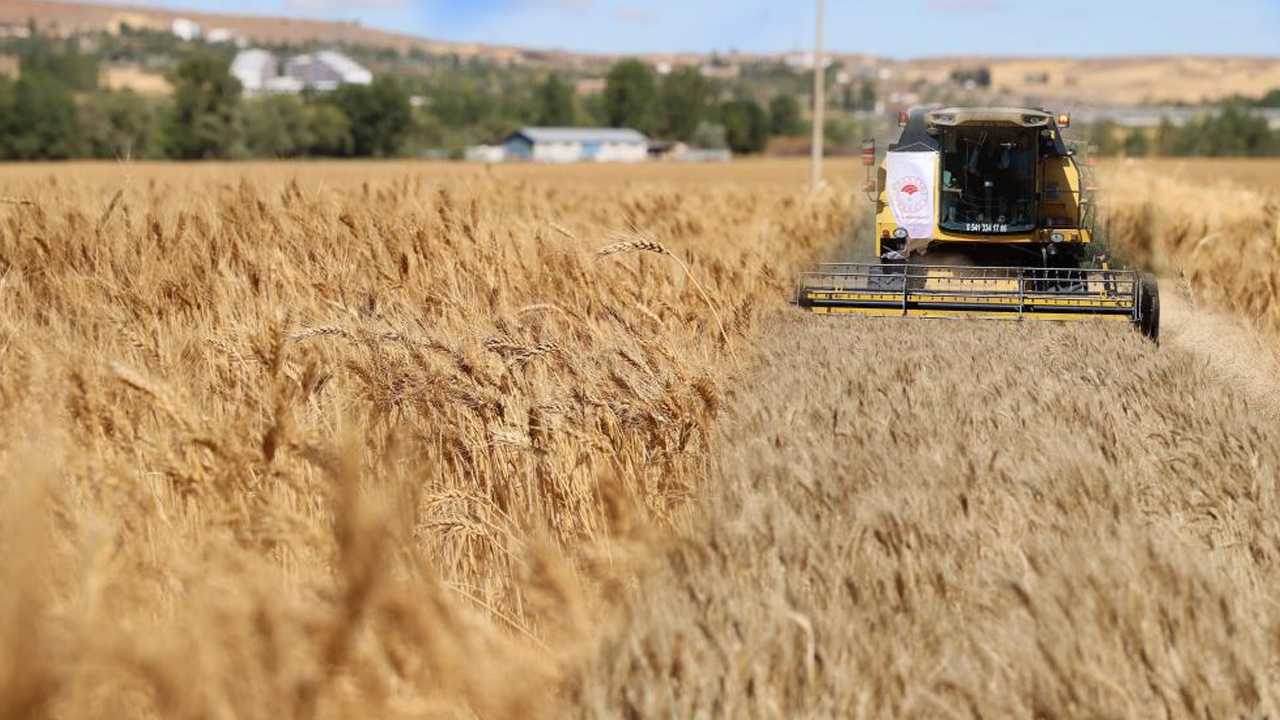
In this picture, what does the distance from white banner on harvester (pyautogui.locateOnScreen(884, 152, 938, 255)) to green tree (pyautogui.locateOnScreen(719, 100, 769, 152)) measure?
444ft

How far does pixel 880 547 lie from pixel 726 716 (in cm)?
84

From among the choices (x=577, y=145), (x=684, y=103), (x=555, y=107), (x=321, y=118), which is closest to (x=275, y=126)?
(x=321, y=118)

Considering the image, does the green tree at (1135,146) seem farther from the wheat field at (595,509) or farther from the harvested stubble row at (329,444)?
the wheat field at (595,509)

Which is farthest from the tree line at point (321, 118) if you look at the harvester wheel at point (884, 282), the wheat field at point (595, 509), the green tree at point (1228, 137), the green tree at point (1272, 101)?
the wheat field at point (595, 509)

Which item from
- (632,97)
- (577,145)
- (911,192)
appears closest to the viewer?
(911,192)

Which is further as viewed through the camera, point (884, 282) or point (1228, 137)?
point (1228, 137)

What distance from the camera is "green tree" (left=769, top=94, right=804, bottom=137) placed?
496 ft

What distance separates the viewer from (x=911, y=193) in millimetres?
12625

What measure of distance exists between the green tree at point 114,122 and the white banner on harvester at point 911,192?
9197 cm

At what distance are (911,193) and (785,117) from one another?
143094 mm

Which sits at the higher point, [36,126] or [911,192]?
[911,192]

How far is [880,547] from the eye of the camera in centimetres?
330

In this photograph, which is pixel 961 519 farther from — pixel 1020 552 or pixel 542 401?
pixel 542 401

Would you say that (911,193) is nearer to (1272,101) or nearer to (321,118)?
(321,118)
